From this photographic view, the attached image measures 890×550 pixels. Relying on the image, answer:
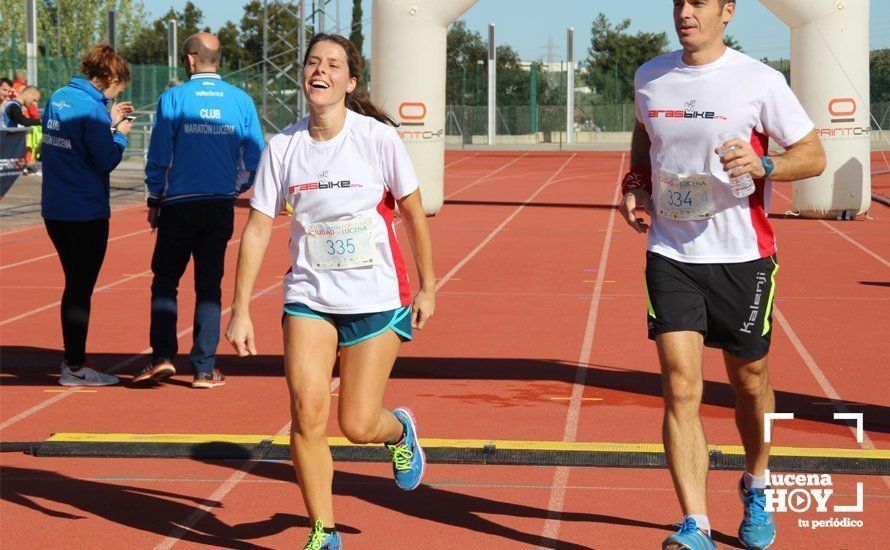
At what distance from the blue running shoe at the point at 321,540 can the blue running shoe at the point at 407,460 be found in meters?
0.70

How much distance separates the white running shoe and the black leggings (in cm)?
5

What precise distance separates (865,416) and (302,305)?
364 centimetres

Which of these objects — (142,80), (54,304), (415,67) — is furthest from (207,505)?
(142,80)

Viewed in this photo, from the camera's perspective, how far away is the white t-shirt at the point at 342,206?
4.82 metres

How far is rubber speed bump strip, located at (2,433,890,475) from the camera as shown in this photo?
590cm

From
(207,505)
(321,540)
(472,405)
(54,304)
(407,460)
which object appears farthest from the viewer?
(54,304)

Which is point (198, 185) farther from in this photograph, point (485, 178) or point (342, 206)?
point (485, 178)

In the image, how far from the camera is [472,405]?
7531 mm

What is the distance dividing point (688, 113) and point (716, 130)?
0.12 metres

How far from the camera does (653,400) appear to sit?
7598 millimetres

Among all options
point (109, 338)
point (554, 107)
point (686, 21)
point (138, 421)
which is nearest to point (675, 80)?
point (686, 21)

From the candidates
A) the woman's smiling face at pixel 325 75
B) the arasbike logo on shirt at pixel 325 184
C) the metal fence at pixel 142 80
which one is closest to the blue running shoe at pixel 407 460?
the arasbike logo on shirt at pixel 325 184

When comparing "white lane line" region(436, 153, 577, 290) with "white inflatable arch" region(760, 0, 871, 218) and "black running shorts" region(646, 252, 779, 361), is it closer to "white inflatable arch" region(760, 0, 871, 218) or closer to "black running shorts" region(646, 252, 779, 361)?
"white inflatable arch" region(760, 0, 871, 218)

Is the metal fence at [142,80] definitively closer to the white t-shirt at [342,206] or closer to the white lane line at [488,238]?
the white lane line at [488,238]
